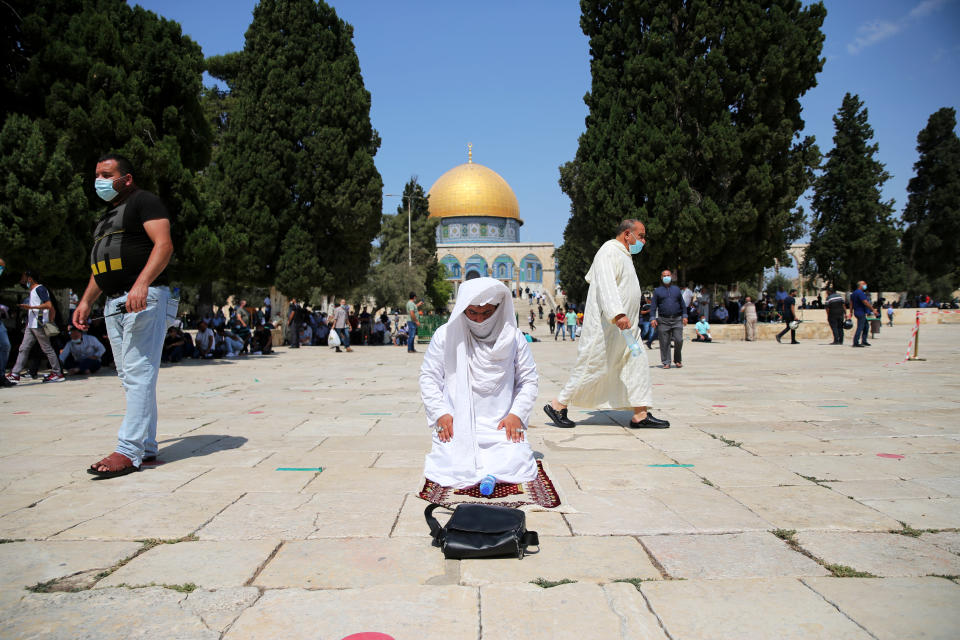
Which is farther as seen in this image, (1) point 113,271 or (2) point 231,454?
(2) point 231,454

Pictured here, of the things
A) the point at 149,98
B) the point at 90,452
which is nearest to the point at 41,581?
the point at 90,452

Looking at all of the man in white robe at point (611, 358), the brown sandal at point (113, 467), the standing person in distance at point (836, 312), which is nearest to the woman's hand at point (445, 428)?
the brown sandal at point (113, 467)

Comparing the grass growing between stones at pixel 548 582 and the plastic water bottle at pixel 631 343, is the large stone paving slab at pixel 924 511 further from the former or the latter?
the plastic water bottle at pixel 631 343

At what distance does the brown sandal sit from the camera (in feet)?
11.0

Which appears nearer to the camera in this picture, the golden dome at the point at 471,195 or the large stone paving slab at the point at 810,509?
the large stone paving slab at the point at 810,509

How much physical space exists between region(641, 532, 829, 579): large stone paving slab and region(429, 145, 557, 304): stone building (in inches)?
2463

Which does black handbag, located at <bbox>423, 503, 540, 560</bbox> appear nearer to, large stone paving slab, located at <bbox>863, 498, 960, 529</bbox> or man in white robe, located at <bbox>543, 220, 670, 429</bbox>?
large stone paving slab, located at <bbox>863, 498, 960, 529</bbox>

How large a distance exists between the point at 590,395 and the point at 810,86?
19.3m

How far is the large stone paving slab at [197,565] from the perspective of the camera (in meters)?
2.06

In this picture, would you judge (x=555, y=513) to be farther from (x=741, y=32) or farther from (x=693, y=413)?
(x=741, y=32)

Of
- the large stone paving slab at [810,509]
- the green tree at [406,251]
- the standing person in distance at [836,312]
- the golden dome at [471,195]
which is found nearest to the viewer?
the large stone paving slab at [810,509]

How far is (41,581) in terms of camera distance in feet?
6.73

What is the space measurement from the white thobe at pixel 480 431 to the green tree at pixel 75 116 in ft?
27.4

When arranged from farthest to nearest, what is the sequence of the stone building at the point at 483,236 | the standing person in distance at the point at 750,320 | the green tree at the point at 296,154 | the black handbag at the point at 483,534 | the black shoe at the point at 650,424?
the stone building at the point at 483,236 → the green tree at the point at 296,154 → the standing person in distance at the point at 750,320 → the black shoe at the point at 650,424 → the black handbag at the point at 483,534
